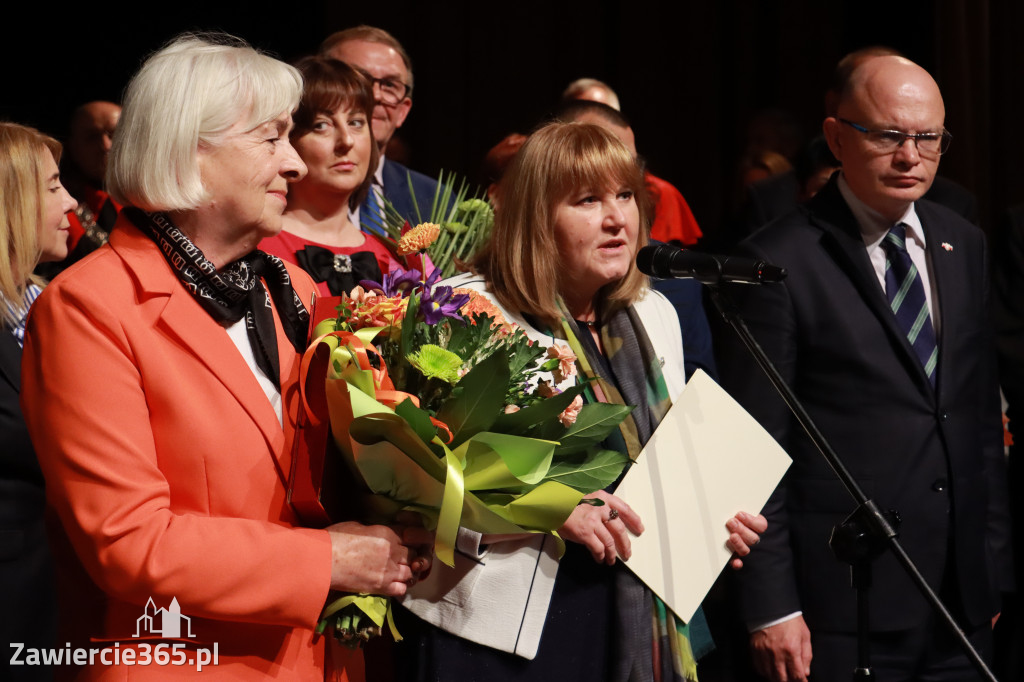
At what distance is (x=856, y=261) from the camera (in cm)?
242

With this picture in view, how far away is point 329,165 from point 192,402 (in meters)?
1.22

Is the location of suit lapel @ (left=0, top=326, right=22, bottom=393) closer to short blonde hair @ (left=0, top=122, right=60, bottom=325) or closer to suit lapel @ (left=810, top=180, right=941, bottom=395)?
short blonde hair @ (left=0, top=122, right=60, bottom=325)

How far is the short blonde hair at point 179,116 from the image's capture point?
1585mm

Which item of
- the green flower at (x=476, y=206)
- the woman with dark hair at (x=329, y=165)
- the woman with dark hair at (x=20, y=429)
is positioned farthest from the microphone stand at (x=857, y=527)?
the woman with dark hair at (x=20, y=429)

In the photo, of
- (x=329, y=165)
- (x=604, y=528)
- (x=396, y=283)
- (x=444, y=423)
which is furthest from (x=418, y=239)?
(x=329, y=165)

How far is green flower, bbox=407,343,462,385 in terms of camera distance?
5.09ft

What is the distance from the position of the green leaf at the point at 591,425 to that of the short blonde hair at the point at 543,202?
0.44 metres

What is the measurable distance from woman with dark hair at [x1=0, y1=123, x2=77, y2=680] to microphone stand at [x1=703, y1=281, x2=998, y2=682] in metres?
1.51

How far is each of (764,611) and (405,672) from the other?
87 cm

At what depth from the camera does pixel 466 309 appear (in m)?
1.83

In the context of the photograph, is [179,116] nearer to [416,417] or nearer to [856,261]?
[416,417]

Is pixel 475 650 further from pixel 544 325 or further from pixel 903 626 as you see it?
pixel 903 626

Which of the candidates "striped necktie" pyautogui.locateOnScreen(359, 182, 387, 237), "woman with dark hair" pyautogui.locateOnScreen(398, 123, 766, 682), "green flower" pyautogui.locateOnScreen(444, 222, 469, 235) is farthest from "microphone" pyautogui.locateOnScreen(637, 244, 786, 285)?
"striped necktie" pyautogui.locateOnScreen(359, 182, 387, 237)

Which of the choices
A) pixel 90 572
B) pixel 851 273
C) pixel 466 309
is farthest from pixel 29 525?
pixel 851 273
